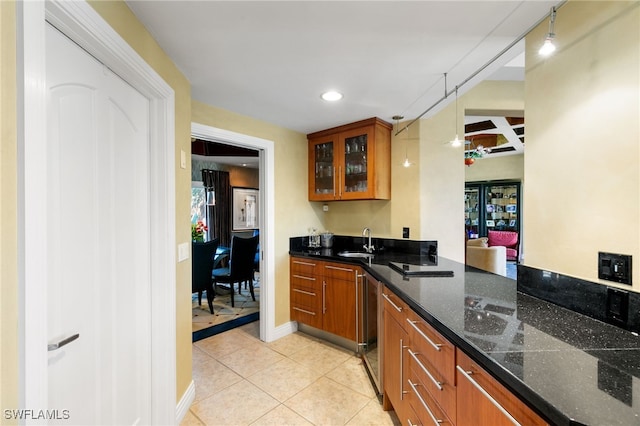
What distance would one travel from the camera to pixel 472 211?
24.7 feet

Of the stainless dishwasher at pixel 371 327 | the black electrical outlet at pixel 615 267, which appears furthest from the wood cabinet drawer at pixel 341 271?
the black electrical outlet at pixel 615 267

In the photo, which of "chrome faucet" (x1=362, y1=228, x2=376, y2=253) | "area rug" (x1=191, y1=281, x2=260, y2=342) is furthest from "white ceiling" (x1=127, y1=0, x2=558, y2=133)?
"area rug" (x1=191, y1=281, x2=260, y2=342)

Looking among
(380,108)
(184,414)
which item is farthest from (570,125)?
(184,414)

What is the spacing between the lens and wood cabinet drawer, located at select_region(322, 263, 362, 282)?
2641 millimetres

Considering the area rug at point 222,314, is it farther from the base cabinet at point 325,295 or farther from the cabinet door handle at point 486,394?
the cabinet door handle at point 486,394

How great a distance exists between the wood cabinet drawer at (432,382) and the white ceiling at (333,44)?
159 centimetres

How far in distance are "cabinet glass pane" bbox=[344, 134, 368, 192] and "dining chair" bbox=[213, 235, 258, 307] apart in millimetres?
1807

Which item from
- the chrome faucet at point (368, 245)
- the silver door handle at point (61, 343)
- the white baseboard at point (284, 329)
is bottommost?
the white baseboard at point (284, 329)

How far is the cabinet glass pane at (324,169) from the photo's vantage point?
10.7 feet

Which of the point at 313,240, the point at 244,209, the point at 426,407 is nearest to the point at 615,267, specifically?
the point at 426,407

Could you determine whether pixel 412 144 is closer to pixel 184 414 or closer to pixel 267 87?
pixel 267 87

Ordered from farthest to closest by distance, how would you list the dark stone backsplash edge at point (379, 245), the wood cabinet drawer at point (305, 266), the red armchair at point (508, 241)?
Answer: the red armchair at point (508, 241)
the wood cabinet drawer at point (305, 266)
the dark stone backsplash edge at point (379, 245)

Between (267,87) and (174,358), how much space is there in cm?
192

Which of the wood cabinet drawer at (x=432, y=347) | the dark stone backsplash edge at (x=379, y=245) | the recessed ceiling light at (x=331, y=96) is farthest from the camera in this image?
the dark stone backsplash edge at (x=379, y=245)
